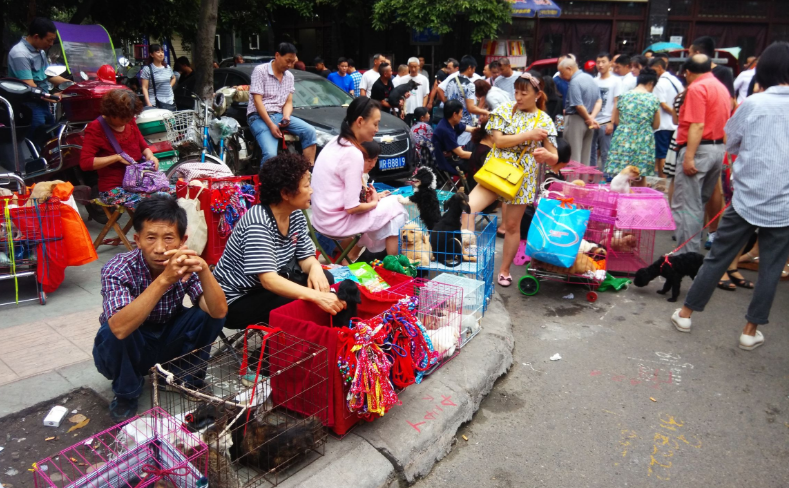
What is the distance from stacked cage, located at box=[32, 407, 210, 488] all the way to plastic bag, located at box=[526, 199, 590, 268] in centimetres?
338

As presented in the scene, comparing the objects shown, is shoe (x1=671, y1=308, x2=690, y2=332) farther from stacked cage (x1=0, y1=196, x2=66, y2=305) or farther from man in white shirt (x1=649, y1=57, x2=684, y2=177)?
stacked cage (x1=0, y1=196, x2=66, y2=305)

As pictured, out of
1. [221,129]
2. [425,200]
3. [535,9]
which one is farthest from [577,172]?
[535,9]

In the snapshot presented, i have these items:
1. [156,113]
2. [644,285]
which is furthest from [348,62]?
[644,285]

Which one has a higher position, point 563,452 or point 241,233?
point 241,233

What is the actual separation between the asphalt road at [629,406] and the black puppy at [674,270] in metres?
0.21

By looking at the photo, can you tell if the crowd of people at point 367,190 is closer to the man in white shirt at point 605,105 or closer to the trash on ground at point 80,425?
the trash on ground at point 80,425

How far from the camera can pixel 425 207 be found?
5656 millimetres

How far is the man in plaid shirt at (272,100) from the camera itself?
7195mm

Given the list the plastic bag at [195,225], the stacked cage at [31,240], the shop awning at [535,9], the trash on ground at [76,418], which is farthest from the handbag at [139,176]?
the shop awning at [535,9]

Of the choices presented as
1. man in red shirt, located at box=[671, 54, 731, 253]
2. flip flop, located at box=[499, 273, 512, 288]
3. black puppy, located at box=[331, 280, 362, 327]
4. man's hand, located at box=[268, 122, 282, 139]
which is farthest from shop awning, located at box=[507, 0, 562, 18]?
black puppy, located at box=[331, 280, 362, 327]

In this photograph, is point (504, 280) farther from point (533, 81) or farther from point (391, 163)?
point (391, 163)

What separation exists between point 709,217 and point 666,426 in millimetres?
4169

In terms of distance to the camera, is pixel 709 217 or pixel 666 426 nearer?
pixel 666 426

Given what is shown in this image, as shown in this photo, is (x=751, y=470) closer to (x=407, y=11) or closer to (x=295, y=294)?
(x=295, y=294)
